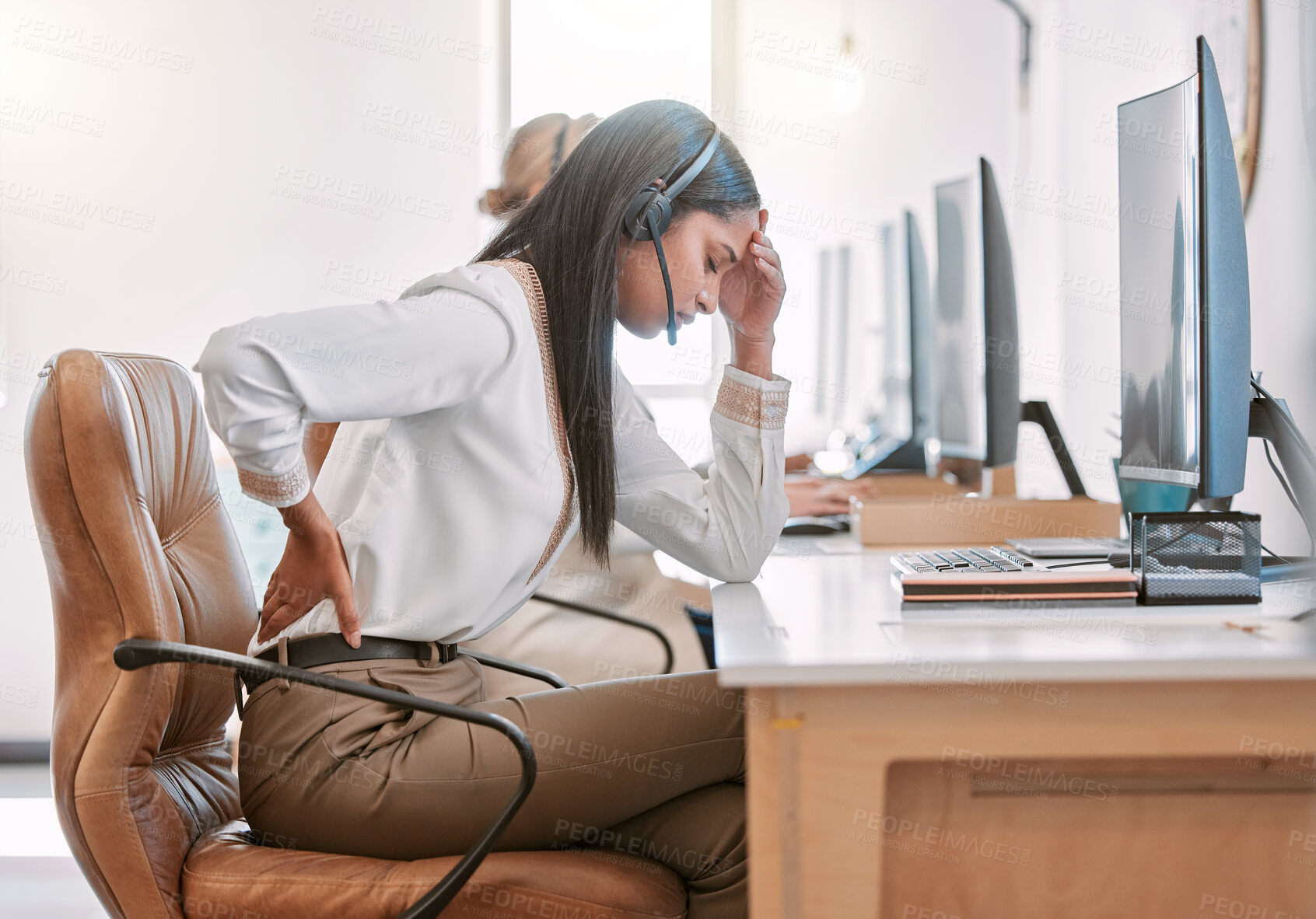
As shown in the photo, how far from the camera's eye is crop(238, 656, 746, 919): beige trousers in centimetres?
97

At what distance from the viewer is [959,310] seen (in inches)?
93.1

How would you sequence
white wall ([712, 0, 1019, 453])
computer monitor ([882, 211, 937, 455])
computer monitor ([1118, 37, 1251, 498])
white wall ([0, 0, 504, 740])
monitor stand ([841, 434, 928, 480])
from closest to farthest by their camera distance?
computer monitor ([1118, 37, 1251, 498]), computer monitor ([882, 211, 937, 455]), monitor stand ([841, 434, 928, 480]), white wall ([0, 0, 504, 740]), white wall ([712, 0, 1019, 453])

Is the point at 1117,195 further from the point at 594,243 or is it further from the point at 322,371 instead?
the point at 322,371

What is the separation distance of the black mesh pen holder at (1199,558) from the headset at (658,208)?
61cm

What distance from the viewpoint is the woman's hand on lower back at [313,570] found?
101cm

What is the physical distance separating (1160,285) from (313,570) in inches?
43.7

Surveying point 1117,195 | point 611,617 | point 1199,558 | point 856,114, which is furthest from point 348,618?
point 856,114

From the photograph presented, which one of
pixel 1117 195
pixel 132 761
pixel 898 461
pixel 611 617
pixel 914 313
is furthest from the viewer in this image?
pixel 898 461

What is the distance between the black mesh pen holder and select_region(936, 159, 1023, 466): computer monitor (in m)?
0.86

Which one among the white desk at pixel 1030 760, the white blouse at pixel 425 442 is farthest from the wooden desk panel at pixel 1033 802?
the white blouse at pixel 425 442

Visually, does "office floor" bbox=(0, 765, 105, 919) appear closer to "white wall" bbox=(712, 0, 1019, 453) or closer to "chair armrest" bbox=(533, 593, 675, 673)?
"chair armrest" bbox=(533, 593, 675, 673)

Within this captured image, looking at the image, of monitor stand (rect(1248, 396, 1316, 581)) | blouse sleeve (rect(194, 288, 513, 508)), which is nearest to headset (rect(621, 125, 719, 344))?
blouse sleeve (rect(194, 288, 513, 508))

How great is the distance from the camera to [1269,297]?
1675mm

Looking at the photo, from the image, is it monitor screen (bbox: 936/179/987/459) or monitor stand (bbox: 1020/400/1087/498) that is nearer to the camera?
monitor stand (bbox: 1020/400/1087/498)
